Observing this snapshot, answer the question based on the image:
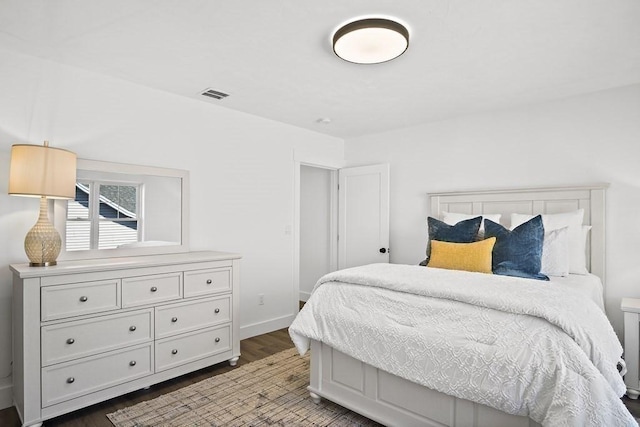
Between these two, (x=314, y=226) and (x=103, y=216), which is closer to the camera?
(x=103, y=216)

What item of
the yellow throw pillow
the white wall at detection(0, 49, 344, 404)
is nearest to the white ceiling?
the white wall at detection(0, 49, 344, 404)

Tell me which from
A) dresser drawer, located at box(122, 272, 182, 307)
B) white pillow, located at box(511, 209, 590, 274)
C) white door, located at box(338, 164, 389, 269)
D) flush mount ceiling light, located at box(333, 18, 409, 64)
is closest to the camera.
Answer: flush mount ceiling light, located at box(333, 18, 409, 64)

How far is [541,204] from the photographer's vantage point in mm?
3322

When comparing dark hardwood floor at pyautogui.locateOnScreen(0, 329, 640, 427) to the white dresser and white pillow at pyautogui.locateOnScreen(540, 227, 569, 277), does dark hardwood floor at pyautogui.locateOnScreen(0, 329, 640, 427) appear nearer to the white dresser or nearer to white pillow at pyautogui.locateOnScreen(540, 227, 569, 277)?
the white dresser

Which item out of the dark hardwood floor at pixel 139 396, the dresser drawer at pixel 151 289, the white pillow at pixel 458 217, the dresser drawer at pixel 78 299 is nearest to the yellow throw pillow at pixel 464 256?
the white pillow at pixel 458 217

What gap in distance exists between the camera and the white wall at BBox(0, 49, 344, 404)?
244 centimetres

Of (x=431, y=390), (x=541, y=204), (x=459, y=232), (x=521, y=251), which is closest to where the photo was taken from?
(x=431, y=390)

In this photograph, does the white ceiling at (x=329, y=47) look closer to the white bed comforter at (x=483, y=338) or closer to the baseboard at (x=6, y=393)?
the white bed comforter at (x=483, y=338)

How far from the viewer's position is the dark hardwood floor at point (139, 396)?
7.15ft

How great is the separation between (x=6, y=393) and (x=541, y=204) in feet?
14.6

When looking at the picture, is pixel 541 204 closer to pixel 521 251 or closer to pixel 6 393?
pixel 521 251

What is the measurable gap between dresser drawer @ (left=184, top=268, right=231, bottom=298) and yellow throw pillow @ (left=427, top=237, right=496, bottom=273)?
1736 mm

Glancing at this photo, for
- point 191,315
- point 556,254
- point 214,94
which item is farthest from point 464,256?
point 214,94

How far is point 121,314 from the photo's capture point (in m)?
2.43
